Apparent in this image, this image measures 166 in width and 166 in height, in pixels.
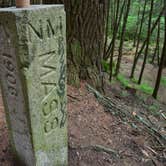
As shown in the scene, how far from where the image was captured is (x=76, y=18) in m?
3.44

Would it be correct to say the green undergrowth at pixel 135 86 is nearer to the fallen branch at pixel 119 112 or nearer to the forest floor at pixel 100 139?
the fallen branch at pixel 119 112

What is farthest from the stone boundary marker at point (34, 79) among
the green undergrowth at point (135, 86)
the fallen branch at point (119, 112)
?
the green undergrowth at point (135, 86)

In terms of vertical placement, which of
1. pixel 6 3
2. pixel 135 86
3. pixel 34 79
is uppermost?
pixel 6 3

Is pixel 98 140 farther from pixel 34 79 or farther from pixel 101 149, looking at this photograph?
pixel 34 79

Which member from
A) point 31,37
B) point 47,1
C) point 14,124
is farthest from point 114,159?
point 47,1

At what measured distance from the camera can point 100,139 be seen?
2.90 meters

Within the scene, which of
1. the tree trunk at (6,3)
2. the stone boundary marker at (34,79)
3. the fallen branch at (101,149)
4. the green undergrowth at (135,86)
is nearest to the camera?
the stone boundary marker at (34,79)

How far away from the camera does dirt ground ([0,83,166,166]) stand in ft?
8.39

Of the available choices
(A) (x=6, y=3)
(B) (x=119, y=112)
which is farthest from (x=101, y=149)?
(A) (x=6, y=3)

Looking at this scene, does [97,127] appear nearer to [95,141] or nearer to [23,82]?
[95,141]

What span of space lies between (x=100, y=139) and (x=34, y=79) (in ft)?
5.13

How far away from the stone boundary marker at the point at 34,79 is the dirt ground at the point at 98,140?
47 cm

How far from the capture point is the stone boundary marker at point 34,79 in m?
1.53

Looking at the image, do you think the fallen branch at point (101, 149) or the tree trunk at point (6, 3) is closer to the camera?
the fallen branch at point (101, 149)
